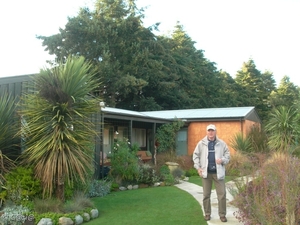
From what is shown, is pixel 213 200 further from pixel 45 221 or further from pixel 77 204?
pixel 45 221

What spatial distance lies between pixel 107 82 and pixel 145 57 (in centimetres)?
391

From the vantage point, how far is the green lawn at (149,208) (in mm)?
6777

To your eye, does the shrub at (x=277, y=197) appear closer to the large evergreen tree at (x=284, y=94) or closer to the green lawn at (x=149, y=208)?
the green lawn at (x=149, y=208)

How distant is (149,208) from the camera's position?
26.1ft

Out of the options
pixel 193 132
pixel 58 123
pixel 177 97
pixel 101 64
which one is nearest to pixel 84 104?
pixel 58 123

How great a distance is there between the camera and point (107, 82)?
2759 centimetres

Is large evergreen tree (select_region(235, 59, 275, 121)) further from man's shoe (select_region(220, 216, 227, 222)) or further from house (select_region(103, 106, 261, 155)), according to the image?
man's shoe (select_region(220, 216, 227, 222))

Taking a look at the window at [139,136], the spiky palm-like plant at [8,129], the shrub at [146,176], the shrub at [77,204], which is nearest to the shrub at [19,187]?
the spiky palm-like plant at [8,129]

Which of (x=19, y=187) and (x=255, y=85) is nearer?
(x=19, y=187)

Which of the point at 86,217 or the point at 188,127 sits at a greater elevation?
the point at 188,127

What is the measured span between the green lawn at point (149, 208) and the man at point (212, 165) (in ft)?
1.47

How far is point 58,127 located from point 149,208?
2791mm

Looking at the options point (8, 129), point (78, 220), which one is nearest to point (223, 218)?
point (78, 220)

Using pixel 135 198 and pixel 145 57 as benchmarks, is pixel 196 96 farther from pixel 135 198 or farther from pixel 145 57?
pixel 135 198
